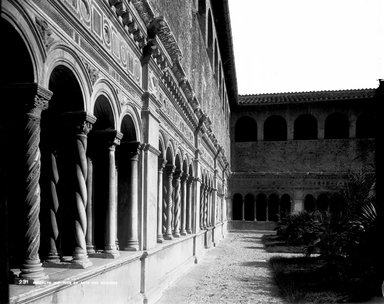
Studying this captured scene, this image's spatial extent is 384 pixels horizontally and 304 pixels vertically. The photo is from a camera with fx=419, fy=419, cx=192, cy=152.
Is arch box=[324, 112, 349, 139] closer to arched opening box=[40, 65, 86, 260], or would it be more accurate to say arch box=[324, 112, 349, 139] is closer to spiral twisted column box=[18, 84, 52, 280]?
arched opening box=[40, 65, 86, 260]

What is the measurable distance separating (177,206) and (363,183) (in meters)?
4.81

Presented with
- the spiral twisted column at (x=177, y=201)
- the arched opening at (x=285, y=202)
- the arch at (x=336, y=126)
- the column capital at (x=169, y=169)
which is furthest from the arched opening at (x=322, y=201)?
the column capital at (x=169, y=169)

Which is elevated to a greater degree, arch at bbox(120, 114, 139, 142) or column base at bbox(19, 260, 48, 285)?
arch at bbox(120, 114, 139, 142)

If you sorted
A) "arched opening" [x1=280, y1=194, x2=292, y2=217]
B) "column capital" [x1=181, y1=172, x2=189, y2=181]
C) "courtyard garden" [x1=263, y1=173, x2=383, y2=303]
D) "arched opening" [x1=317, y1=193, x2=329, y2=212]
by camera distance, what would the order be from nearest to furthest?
"courtyard garden" [x1=263, y1=173, x2=383, y2=303] < "column capital" [x1=181, y1=172, x2=189, y2=181] < "arched opening" [x1=317, y1=193, x2=329, y2=212] < "arched opening" [x1=280, y1=194, x2=292, y2=217]

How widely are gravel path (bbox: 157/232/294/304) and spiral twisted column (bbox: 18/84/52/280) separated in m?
4.16

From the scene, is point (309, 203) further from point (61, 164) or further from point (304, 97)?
point (61, 164)

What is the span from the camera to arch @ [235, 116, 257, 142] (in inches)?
1241

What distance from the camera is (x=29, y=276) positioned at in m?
3.65

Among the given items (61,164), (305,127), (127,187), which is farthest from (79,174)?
(305,127)

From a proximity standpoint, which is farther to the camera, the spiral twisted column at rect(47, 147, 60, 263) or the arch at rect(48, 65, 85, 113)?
the spiral twisted column at rect(47, 147, 60, 263)

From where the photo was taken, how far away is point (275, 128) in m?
31.2

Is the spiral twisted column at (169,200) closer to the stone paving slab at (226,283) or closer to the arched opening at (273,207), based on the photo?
the stone paving slab at (226,283)

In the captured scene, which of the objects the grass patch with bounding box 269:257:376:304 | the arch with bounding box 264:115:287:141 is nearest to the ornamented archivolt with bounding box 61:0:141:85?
the grass patch with bounding box 269:257:376:304

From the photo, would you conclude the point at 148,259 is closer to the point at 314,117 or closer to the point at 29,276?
the point at 29,276
